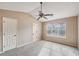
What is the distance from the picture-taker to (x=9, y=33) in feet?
14.7

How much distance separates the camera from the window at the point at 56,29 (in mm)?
6371

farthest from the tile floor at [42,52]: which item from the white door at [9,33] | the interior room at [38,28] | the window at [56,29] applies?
the window at [56,29]

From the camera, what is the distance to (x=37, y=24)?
7625mm

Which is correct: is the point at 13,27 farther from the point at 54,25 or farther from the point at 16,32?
the point at 54,25

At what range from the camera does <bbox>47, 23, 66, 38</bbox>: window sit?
6371 millimetres

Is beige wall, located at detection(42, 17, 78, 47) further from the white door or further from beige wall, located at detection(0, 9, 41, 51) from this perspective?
the white door

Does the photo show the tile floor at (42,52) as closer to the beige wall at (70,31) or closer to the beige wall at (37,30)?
the beige wall at (70,31)

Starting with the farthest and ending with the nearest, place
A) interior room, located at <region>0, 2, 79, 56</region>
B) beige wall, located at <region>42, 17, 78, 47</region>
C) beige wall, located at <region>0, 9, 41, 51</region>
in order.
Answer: beige wall, located at <region>42, 17, 78, 47</region>
beige wall, located at <region>0, 9, 41, 51</region>
interior room, located at <region>0, 2, 79, 56</region>

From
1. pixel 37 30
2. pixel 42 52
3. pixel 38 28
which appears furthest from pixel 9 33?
pixel 38 28

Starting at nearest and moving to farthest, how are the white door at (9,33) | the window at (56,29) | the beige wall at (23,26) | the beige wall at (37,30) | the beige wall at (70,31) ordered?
1. the white door at (9,33)
2. the beige wall at (23,26)
3. the beige wall at (70,31)
4. the window at (56,29)
5. the beige wall at (37,30)

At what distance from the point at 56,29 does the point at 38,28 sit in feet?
5.99

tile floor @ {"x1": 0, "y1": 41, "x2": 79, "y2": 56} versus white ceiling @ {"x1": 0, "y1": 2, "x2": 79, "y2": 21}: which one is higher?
white ceiling @ {"x1": 0, "y1": 2, "x2": 79, "y2": 21}

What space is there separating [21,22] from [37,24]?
8.20ft

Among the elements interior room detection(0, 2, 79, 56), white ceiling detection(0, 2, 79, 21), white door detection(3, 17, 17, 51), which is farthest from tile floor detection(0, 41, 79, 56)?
white ceiling detection(0, 2, 79, 21)
